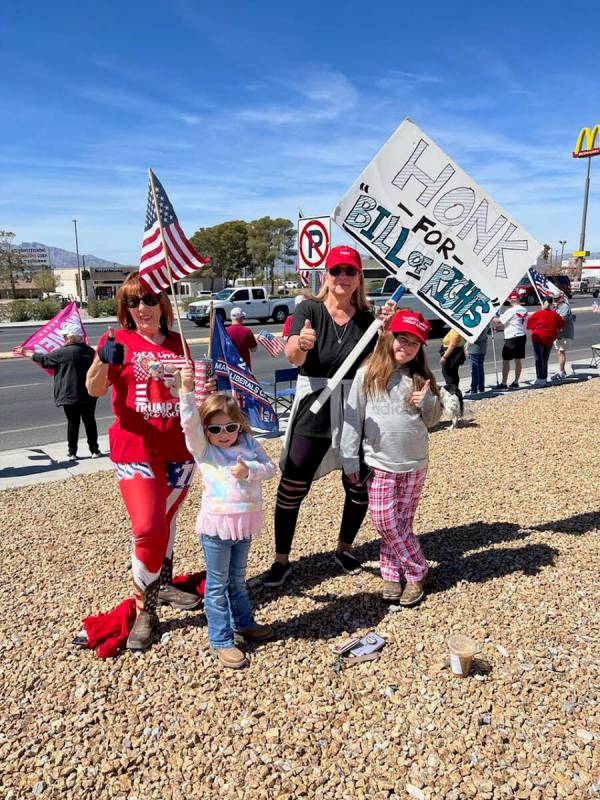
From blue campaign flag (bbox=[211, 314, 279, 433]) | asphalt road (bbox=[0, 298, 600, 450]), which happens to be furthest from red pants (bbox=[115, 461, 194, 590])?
asphalt road (bbox=[0, 298, 600, 450])

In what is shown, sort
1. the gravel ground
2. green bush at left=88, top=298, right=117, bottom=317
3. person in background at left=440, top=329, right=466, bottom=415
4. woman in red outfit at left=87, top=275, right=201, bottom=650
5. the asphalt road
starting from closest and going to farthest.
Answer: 1. the gravel ground
2. woman in red outfit at left=87, top=275, right=201, bottom=650
3. the asphalt road
4. person in background at left=440, top=329, right=466, bottom=415
5. green bush at left=88, top=298, right=117, bottom=317

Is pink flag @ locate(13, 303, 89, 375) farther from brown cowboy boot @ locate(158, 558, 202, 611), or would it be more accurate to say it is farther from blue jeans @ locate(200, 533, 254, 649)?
blue jeans @ locate(200, 533, 254, 649)

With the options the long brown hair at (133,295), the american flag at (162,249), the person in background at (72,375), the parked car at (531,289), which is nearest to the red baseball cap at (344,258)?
the american flag at (162,249)

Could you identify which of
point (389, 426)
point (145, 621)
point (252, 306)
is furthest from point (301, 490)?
point (252, 306)

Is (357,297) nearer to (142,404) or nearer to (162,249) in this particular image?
(162,249)

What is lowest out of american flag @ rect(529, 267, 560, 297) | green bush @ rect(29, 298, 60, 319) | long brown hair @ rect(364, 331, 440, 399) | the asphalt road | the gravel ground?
the gravel ground

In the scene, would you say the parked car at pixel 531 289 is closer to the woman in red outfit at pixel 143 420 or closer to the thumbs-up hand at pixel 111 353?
the woman in red outfit at pixel 143 420

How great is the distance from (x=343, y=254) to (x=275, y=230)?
59.4 metres

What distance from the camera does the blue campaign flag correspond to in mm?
7172

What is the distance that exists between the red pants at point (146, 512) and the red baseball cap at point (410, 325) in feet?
4.57

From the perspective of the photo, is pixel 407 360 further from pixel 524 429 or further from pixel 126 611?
pixel 524 429

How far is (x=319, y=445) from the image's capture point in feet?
11.5

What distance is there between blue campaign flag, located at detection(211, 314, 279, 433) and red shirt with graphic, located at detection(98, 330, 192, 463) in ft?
12.6

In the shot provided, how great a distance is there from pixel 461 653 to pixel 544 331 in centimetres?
985
